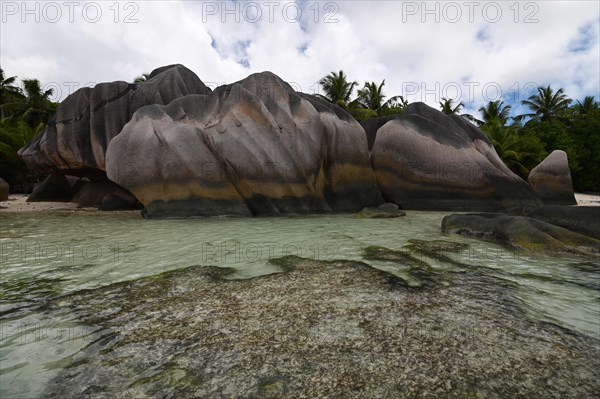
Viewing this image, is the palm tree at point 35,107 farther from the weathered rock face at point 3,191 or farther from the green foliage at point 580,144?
the green foliage at point 580,144

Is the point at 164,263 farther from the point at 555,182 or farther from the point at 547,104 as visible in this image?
the point at 547,104

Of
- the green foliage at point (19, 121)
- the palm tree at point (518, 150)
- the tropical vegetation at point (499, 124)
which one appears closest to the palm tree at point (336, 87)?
the tropical vegetation at point (499, 124)

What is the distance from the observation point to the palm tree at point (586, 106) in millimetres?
29375

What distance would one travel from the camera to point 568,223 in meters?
4.92

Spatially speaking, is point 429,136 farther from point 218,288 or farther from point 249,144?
point 218,288

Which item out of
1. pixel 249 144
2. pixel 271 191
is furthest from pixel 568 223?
pixel 249 144

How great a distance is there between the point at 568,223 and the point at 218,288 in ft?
16.6

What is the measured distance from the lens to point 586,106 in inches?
1177

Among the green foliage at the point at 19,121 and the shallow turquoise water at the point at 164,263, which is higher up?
the green foliage at the point at 19,121

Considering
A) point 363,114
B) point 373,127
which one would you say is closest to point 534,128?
point 363,114

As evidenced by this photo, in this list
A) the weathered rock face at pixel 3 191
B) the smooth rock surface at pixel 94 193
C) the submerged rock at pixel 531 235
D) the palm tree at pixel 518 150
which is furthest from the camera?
the palm tree at pixel 518 150

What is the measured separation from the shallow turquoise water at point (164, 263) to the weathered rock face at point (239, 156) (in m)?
1.51

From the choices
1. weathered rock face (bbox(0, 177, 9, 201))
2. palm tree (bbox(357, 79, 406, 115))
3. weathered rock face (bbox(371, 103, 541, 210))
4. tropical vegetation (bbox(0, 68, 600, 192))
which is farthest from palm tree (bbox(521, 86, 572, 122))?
weathered rock face (bbox(0, 177, 9, 201))

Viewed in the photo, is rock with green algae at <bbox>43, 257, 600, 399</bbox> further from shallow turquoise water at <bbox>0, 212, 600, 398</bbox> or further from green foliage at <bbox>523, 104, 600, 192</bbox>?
green foliage at <bbox>523, 104, 600, 192</bbox>
